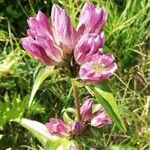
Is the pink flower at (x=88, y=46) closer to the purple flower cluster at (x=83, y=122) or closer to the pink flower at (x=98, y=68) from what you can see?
the pink flower at (x=98, y=68)

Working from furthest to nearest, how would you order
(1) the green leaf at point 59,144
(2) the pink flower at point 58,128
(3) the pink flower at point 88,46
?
(2) the pink flower at point 58,128
(1) the green leaf at point 59,144
(3) the pink flower at point 88,46

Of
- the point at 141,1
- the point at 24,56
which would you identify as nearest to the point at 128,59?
the point at 141,1

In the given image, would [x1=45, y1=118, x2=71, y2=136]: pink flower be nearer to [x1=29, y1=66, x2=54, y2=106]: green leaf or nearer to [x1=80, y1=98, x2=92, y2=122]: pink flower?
[x1=80, y1=98, x2=92, y2=122]: pink flower

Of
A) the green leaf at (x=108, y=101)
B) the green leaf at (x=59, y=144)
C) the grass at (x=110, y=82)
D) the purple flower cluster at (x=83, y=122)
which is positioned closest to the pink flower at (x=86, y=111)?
the purple flower cluster at (x=83, y=122)

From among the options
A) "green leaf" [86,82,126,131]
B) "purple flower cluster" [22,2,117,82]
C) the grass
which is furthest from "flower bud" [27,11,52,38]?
the grass

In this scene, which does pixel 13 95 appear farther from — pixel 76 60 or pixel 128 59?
pixel 76 60

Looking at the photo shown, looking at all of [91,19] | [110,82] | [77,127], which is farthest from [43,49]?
[110,82]

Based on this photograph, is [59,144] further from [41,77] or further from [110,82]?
[110,82]
